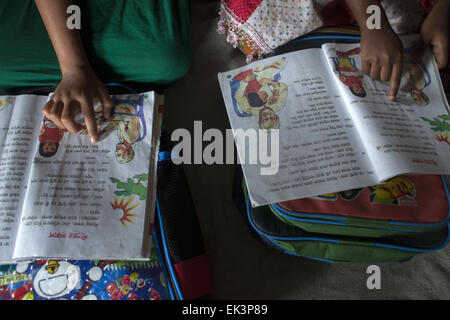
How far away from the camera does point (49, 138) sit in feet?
1.55

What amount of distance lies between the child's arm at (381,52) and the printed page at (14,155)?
0.62 meters

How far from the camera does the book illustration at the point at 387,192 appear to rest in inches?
16.4

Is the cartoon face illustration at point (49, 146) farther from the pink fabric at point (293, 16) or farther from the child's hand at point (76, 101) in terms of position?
the pink fabric at point (293, 16)

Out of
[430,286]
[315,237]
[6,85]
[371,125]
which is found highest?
[6,85]

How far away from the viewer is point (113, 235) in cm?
42

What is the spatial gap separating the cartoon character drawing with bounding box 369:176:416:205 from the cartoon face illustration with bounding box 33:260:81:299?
0.48 m

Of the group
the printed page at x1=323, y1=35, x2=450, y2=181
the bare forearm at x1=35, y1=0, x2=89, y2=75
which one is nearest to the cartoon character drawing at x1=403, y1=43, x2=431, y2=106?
the printed page at x1=323, y1=35, x2=450, y2=181

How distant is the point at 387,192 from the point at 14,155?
63cm

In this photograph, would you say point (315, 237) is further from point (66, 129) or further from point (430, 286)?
point (66, 129)

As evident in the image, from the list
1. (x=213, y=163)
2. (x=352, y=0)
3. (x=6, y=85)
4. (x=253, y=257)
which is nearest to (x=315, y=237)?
(x=253, y=257)

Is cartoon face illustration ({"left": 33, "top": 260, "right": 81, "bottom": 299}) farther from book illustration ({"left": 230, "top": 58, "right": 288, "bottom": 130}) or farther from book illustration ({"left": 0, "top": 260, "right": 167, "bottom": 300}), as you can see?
A: book illustration ({"left": 230, "top": 58, "right": 288, "bottom": 130})

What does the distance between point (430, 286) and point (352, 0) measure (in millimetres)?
639
